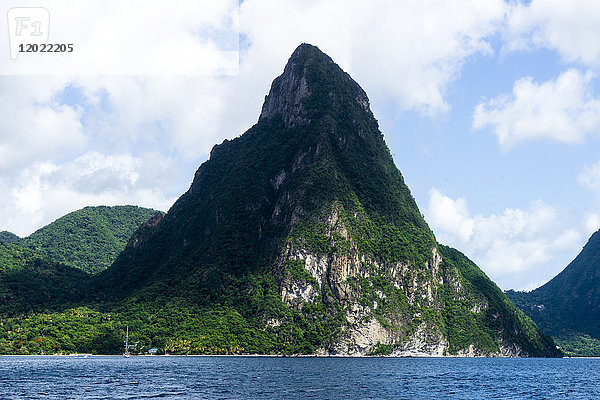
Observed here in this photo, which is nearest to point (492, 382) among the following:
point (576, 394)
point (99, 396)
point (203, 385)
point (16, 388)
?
point (576, 394)

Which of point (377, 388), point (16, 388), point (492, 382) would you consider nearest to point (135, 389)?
point (16, 388)

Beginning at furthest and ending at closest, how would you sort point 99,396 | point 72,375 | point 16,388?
point 72,375
point 16,388
point 99,396

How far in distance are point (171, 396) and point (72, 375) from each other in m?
41.8

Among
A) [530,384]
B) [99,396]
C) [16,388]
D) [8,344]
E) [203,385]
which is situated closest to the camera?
[99,396]

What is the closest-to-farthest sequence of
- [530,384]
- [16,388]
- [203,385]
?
[16,388], [203,385], [530,384]

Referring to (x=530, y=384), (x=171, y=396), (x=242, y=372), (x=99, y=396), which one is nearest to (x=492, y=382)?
(x=530, y=384)

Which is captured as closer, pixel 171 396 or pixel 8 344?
pixel 171 396

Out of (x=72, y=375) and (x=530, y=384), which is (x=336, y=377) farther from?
(x=72, y=375)

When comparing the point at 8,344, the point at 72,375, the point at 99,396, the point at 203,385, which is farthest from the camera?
the point at 8,344

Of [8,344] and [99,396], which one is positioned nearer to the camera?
[99,396]

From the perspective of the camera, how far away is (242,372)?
130 meters

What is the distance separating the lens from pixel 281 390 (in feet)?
307

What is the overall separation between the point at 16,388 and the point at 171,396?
25.2 metres

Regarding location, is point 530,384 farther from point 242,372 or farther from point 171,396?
point 171,396
